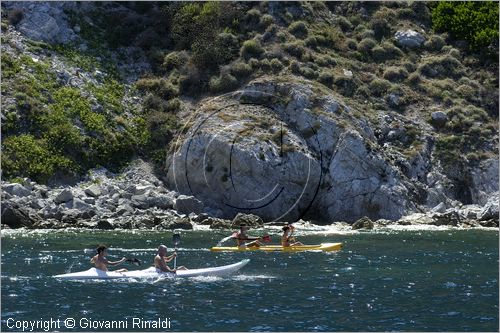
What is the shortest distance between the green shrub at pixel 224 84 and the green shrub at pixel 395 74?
1299 cm

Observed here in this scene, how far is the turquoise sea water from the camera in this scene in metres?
20.7

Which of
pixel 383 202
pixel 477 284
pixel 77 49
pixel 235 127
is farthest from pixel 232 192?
pixel 477 284

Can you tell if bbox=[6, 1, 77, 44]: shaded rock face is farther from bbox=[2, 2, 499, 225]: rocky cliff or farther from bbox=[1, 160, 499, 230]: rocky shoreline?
bbox=[1, 160, 499, 230]: rocky shoreline

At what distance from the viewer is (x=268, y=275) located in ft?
94.7

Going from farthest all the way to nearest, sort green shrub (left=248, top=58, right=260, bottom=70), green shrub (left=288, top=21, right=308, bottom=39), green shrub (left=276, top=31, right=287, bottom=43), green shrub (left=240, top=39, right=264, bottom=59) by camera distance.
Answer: green shrub (left=288, top=21, right=308, bottom=39)
green shrub (left=276, top=31, right=287, bottom=43)
green shrub (left=240, top=39, right=264, bottom=59)
green shrub (left=248, top=58, right=260, bottom=70)

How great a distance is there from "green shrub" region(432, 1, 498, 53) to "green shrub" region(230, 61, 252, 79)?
19925mm

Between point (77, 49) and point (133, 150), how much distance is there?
41.4 ft

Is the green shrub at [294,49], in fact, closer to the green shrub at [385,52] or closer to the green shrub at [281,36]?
the green shrub at [281,36]

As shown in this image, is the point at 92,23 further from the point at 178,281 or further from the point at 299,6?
the point at 178,281

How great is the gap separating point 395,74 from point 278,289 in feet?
142

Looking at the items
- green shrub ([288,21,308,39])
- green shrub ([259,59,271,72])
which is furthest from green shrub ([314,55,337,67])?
green shrub ([259,59,271,72])

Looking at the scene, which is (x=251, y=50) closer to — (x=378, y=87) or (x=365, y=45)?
(x=378, y=87)

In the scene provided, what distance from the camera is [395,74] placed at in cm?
6594

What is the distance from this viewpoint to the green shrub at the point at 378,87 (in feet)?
207
